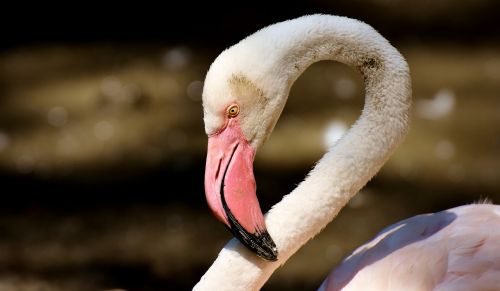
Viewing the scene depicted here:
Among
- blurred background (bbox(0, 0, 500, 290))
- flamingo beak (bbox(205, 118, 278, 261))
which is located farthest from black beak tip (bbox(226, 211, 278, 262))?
blurred background (bbox(0, 0, 500, 290))

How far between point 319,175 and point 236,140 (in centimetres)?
28

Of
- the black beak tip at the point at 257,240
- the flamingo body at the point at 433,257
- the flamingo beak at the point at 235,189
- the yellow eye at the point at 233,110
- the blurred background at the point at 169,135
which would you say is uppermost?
the blurred background at the point at 169,135

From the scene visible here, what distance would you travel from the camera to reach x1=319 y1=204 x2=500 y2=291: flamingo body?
2.17 metres

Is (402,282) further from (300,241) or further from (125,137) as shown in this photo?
(125,137)

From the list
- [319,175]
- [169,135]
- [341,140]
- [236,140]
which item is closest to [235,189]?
[236,140]

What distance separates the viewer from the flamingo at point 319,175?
2105 mm

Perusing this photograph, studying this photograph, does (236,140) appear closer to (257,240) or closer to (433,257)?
(257,240)

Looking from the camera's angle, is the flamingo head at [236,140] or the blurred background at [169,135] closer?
the flamingo head at [236,140]

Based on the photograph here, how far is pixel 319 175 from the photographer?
2.29m

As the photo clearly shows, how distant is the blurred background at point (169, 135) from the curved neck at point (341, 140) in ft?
2.89

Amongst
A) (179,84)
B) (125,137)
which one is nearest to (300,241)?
(125,137)

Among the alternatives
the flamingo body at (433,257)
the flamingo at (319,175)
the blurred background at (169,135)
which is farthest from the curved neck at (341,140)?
the blurred background at (169,135)

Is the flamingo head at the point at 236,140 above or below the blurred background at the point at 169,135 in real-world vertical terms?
below

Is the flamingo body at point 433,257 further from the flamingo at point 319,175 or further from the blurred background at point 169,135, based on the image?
the blurred background at point 169,135
